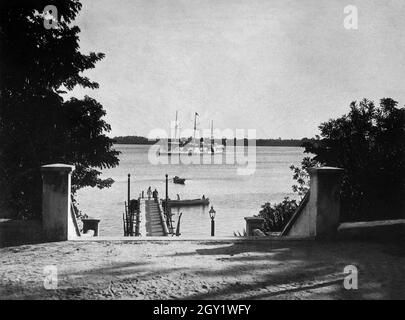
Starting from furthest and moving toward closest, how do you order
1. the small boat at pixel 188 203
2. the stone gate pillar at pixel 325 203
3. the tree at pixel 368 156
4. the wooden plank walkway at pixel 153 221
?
1. the small boat at pixel 188 203
2. the wooden plank walkway at pixel 153 221
3. the tree at pixel 368 156
4. the stone gate pillar at pixel 325 203

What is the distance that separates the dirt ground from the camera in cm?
467

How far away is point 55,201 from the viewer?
7.27m

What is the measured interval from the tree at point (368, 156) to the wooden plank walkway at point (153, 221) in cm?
1294

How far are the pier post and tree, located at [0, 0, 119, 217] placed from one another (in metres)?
5.41

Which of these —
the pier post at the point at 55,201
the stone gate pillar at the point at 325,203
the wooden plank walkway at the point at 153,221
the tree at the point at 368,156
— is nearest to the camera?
the pier post at the point at 55,201

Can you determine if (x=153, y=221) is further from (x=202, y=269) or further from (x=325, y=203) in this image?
(x=202, y=269)

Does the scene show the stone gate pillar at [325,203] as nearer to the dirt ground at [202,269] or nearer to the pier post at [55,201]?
the dirt ground at [202,269]

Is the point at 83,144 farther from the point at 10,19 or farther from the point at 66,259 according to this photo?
the point at 66,259

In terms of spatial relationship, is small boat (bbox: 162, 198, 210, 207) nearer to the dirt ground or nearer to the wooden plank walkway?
the wooden plank walkway

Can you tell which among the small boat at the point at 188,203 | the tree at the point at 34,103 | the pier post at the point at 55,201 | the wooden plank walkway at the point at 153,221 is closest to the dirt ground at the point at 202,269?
the pier post at the point at 55,201

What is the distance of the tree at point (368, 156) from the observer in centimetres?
1412

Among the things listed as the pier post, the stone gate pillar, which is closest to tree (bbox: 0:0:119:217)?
the pier post

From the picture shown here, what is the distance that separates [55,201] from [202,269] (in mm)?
3338
